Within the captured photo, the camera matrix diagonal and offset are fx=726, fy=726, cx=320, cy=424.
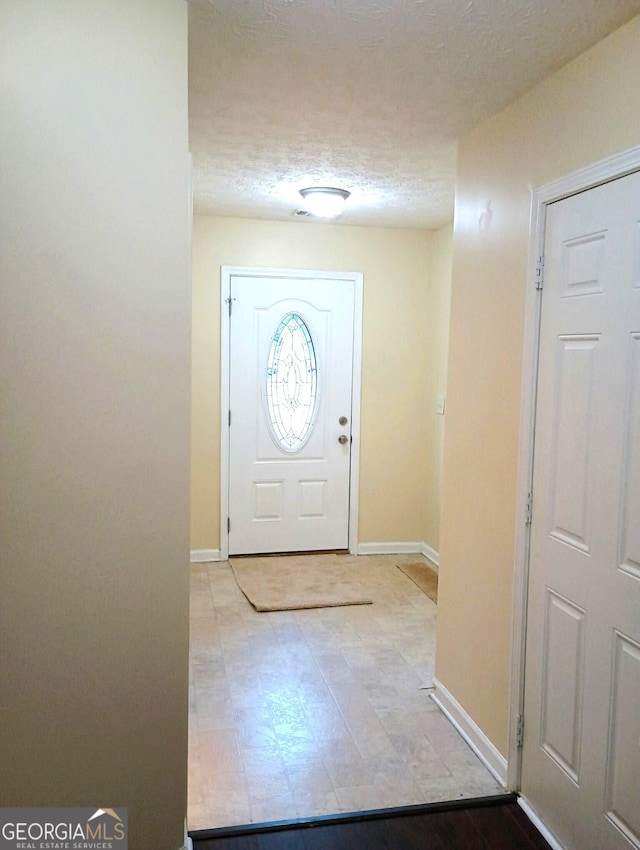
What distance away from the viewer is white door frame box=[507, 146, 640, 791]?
93.1 inches

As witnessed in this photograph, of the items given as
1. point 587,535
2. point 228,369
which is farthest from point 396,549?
point 587,535

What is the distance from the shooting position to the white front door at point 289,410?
5.11 meters

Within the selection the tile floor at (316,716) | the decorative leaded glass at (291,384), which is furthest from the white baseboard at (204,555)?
the decorative leaded glass at (291,384)

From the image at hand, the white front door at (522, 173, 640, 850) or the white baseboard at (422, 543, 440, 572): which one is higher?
the white front door at (522, 173, 640, 850)

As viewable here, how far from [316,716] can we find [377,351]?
2.94 meters

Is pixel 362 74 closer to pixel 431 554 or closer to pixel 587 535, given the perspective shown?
pixel 587 535

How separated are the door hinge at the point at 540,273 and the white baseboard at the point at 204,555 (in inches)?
136

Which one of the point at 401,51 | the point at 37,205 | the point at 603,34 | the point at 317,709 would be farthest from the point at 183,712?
the point at 603,34

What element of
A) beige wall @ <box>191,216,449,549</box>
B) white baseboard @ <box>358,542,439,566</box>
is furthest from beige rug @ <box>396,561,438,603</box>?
beige wall @ <box>191,216,449,549</box>

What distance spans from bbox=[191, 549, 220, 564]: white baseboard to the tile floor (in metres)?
0.68

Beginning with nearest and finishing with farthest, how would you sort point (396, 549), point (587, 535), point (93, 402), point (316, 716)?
point (93, 402) < point (587, 535) < point (316, 716) < point (396, 549)

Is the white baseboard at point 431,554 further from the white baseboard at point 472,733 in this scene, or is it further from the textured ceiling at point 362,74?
the textured ceiling at point 362,74

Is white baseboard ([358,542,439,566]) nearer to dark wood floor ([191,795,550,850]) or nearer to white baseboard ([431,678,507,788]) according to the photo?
white baseboard ([431,678,507,788])

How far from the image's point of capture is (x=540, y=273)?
2.36m
